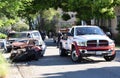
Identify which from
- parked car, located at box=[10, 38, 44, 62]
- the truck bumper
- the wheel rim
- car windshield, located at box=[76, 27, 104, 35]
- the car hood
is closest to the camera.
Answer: the truck bumper

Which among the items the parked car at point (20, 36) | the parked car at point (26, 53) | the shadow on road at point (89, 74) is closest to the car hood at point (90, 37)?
the parked car at point (26, 53)

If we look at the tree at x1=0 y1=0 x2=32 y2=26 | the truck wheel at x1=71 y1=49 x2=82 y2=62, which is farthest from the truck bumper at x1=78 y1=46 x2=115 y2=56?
the tree at x1=0 y1=0 x2=32 y2=26

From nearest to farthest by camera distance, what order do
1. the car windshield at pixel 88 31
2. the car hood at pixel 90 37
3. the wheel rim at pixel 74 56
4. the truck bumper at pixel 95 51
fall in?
the truck bumper at pixel 95 51, the car hood at pixel 90 37, the wheel rim at pixel 74 56, the car windshield at pixel 88 31

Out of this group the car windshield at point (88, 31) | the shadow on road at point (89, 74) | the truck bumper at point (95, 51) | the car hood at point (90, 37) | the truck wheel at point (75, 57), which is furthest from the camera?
the car windshield at point (88, 31)

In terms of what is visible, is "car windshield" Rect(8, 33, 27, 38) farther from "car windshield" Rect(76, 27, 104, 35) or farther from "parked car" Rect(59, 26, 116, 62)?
"parked car" Rect(59, 26, 116, 62)

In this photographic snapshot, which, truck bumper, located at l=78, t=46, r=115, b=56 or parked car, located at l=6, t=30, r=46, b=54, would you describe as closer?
truck bumper, located at l=78, t=46, r=115, b=56

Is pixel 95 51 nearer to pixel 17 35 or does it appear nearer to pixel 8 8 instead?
pixel 8 8

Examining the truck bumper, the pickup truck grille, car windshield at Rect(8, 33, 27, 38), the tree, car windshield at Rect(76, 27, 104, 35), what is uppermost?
the tree

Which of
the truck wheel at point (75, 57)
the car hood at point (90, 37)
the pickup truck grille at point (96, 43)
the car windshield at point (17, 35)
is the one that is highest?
the car hood at point (90, 37)

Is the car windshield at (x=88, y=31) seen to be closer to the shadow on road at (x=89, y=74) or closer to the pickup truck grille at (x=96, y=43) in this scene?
the pickup truck grille at (x=96, y=43)

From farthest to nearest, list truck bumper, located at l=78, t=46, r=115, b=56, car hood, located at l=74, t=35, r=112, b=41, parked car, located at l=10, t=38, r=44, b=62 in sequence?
parked car, located at l=10, t=38, r=44, b=62 < car hood, located at l=74, t=35, r=112, b=41 < truck bumper, located at l=78, t=46, r=115, b=56

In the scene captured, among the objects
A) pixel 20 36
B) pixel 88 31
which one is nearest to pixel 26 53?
pixel 88 31

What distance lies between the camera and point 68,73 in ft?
56.0

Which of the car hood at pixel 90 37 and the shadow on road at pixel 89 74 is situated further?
the car hood at pixel 90 37
